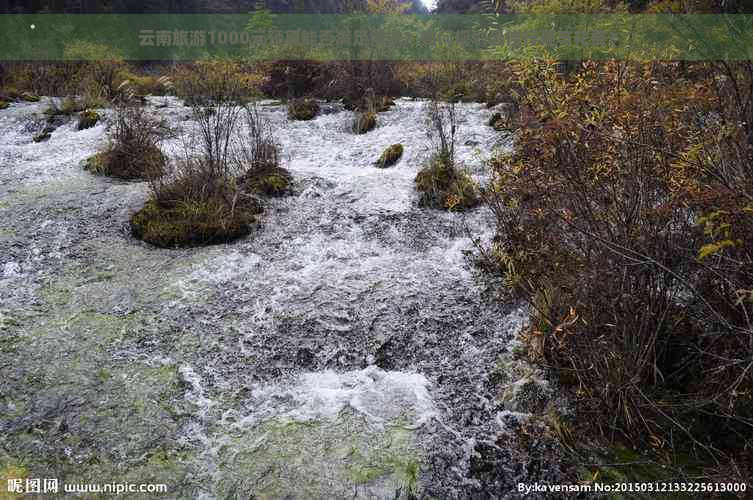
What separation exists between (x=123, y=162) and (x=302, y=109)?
463 cm

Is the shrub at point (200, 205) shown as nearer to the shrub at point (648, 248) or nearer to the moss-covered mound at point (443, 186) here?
the moss-covered mound at point (443, 186)

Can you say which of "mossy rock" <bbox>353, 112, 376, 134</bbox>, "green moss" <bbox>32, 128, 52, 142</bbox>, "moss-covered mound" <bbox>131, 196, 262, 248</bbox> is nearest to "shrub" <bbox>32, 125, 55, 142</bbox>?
"green moss" <bbox>32, 128, 52, 142</bbox>

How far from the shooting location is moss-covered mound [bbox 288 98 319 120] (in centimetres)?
977

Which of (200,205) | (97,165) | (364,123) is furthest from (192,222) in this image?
(364,123)

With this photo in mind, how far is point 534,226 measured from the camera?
10.4 feet

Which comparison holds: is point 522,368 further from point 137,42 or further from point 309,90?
point 137,42

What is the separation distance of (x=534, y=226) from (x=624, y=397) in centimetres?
133

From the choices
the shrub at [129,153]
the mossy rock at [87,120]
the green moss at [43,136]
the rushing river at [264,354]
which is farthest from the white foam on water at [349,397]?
the mossy rock at [87,120]

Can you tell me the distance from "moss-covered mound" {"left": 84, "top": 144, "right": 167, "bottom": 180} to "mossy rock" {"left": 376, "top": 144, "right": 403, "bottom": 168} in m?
3.24

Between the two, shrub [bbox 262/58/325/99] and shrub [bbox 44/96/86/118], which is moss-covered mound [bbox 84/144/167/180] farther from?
shrub [bbox 262/58/325/99]

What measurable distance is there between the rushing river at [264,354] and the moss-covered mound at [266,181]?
1.45ft

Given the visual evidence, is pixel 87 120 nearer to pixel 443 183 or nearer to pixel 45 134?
pixel 45 134

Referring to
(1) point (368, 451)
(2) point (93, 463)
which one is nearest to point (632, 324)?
(1) point (368, 451)

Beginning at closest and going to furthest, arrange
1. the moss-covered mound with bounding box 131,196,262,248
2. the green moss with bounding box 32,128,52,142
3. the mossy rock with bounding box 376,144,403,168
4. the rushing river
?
1. the rushing river
2. the moss-covered mound with bounding box 131,196,262,248
3. the mossy rock with bounding box 376,144,403,168
4. the green moss with bounding box 32,128,52,142
